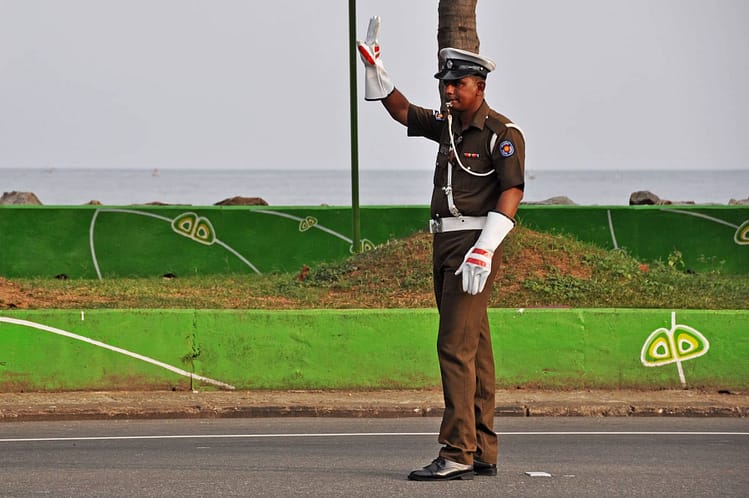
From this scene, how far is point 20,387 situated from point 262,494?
463 cm

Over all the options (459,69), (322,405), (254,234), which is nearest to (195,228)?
(254,234)

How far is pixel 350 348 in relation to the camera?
37.1 ft

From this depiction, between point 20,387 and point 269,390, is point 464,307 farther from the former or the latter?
point 20,387

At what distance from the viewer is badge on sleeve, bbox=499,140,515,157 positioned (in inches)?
283

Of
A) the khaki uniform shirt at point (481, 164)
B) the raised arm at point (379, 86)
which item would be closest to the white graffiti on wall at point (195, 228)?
the raised arm at point (379, 86)

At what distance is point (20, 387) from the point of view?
11.1m

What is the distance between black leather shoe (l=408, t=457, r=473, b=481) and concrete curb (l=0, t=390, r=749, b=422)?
3160mm

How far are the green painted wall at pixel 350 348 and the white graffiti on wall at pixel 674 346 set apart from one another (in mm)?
12

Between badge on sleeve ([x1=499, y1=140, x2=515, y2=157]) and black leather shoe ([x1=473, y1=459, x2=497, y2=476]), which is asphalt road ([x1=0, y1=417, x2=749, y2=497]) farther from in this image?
badge on sleeve ([x1=499, y1=140, x2=515, y2=157])

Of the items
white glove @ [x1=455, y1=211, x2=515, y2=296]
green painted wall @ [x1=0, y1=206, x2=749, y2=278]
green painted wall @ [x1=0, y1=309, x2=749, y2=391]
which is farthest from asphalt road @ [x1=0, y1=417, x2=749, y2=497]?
green painted wall @ [x1=0, y1=206, x2=749, y2=278]

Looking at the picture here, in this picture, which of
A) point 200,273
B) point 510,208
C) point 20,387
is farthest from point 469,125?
point 200,273

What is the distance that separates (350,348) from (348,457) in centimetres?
288

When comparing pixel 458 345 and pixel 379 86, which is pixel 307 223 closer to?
pixel 379 86

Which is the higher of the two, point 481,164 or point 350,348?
point 481,164
